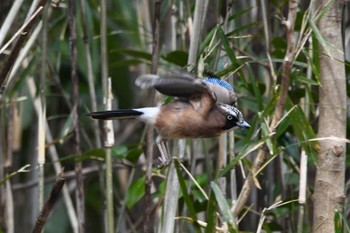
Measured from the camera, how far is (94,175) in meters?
3.65

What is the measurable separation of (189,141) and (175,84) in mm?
831

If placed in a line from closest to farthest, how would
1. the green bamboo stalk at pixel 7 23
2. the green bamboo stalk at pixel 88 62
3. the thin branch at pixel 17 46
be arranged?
Answer: the thin branch at pixel 17 46 → the green bamboo stalk at pixel 7 23 → the green bamboo stalk at pixel 88 62

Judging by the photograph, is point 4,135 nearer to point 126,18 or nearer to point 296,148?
point 126,18

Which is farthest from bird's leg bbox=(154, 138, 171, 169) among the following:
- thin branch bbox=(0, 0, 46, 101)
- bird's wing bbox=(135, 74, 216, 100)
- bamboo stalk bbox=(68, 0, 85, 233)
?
bamboo stalk bbox=(68, 0, 85, 233)

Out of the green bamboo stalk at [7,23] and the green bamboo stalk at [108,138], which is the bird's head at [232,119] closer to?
the green bamboo stalk at [108,138]

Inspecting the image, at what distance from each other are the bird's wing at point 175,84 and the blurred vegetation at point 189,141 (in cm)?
7

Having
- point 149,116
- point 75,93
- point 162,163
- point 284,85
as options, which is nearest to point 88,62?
point 75,93

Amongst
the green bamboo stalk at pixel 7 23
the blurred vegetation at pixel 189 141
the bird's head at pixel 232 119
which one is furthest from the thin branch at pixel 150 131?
the green bamboo stalk at pixel 7 23

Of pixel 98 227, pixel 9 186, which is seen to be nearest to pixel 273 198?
pixel 9 186

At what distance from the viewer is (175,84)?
1.92m

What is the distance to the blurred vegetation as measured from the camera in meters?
2.08

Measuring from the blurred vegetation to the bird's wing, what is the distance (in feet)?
0.24

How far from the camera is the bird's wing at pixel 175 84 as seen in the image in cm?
187

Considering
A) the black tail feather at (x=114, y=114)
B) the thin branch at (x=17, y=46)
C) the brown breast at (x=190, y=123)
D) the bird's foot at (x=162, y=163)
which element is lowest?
the bird's foot at (x=162, y=163)
